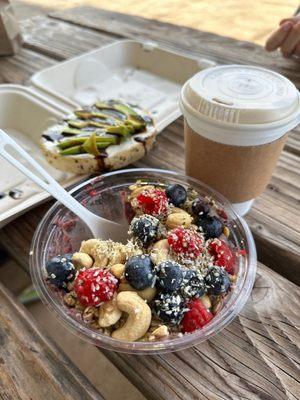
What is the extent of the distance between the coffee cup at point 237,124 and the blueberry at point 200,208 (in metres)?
0.06

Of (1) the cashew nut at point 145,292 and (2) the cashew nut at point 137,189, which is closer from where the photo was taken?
(1) the cashew nut at point 145,292

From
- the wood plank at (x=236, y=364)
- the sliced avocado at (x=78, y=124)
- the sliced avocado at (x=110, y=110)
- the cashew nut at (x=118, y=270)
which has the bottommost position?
the wood plank at (x=236, y=364)

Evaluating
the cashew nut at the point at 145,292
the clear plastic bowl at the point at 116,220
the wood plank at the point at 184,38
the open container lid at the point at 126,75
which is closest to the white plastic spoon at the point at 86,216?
the clear plastic bowl at the point at 116,220

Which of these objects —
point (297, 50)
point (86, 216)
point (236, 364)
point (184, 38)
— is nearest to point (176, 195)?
point (86, 216)

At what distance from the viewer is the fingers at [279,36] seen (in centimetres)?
111

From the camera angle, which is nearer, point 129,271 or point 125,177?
point 129,271

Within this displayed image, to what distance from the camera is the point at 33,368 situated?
1.58 feet

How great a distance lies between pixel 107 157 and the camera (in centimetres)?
73

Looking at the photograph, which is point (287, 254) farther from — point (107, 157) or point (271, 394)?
point (107, 157)

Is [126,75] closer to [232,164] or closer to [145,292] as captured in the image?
[232,164]

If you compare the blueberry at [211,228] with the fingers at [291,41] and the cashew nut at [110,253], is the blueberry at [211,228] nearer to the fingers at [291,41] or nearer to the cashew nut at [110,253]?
the cashew nut at [110,253]

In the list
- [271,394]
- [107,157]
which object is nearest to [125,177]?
[107,157]

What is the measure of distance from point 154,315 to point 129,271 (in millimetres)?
64

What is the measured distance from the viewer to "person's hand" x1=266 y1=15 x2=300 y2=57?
1.10 m
